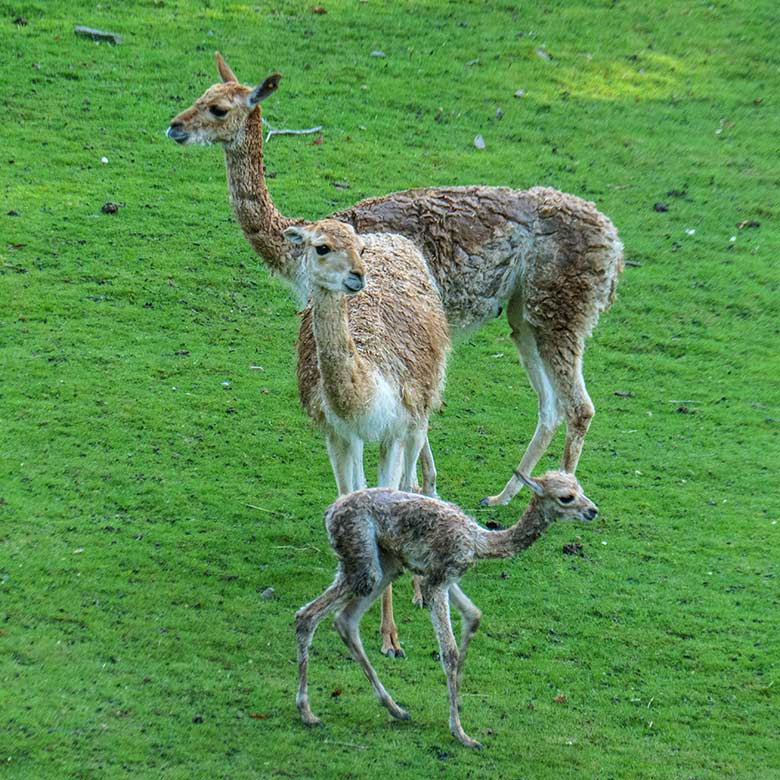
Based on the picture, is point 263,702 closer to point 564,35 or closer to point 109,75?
point 109,75

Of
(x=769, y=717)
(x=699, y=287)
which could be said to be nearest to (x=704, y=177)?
(x=699, y=287)

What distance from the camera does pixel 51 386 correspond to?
8.61 metres

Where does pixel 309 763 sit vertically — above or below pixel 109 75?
below

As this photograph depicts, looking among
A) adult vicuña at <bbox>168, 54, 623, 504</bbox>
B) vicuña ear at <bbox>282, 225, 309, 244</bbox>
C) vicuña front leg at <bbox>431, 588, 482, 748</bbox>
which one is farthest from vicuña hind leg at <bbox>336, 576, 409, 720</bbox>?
adult vicuña at <bbox>168, 54, 623, 504</bbox>

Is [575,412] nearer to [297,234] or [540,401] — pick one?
[540,401]

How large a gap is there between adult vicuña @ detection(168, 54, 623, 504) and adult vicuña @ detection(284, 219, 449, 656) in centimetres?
29

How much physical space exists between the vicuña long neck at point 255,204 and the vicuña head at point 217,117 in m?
0.06

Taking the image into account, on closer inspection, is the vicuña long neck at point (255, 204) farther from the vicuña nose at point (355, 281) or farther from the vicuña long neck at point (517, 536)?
the vicuña long neck at point (517, 536)

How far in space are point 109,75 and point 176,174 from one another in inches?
77.2

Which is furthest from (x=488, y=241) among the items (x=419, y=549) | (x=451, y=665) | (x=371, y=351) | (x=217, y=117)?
(x=451, y=665)

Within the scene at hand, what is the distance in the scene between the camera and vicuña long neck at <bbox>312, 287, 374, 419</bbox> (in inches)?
241

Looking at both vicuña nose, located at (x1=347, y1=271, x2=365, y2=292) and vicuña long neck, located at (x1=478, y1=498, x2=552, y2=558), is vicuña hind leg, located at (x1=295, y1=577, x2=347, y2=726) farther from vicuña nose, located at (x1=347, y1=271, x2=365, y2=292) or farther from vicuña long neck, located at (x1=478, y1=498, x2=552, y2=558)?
vicuña nose, located at (x1=347, y1=271, x2=365, y2=292)

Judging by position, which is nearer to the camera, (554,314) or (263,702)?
(263,702)

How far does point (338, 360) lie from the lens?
245 inches
